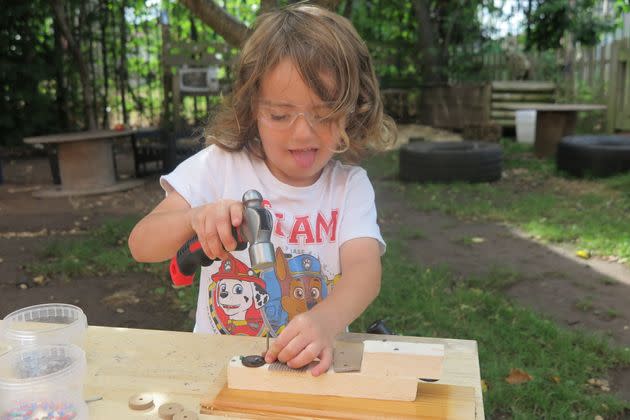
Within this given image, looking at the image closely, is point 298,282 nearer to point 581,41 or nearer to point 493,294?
point 493,294

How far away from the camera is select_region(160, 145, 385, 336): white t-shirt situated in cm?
186

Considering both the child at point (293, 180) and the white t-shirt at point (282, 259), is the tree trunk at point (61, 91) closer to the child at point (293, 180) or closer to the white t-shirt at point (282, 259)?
the child at point (293, 180)

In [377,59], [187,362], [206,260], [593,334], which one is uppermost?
[377,59]

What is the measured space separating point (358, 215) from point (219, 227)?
72cm

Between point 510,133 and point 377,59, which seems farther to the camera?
point 377,59

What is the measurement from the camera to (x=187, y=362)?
4.64ft

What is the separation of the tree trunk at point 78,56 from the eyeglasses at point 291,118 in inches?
362

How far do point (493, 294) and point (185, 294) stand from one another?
1.94 meters

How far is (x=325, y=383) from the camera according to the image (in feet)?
4.08

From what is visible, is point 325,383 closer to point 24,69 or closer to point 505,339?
point 505,339

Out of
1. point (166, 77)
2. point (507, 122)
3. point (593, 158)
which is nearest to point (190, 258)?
point (593, 158)

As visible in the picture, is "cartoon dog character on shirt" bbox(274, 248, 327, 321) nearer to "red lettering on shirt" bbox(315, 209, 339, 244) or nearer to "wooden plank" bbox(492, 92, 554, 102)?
"red lettering on shirt" bbox(315, 209, 339, 244)

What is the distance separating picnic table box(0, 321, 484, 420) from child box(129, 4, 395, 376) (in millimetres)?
147

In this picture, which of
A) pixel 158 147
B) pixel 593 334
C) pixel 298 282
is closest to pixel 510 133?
pixel 158 147
